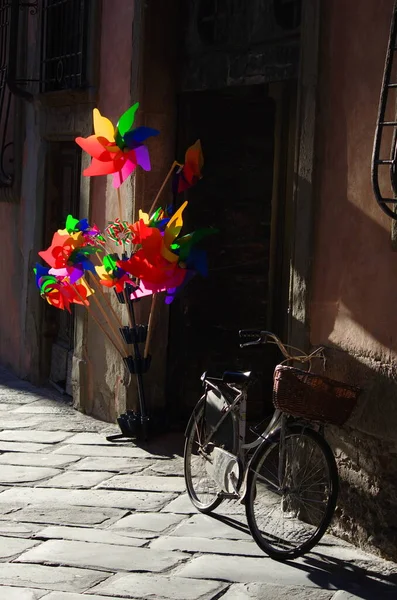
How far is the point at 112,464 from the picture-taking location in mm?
7680

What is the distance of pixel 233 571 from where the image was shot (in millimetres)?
5535

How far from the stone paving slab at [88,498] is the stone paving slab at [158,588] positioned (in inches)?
49.3

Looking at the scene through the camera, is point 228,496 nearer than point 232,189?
Yes

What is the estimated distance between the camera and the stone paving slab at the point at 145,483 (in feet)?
23.3

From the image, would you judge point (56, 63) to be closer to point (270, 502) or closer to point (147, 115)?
point (147, 115)

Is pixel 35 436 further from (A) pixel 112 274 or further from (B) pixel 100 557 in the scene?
(B) pixel 100 557

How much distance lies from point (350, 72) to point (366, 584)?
250 centimetres

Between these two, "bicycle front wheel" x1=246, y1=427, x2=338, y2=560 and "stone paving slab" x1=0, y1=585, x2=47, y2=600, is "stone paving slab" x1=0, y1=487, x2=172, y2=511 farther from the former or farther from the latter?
"stone paving slab" x1=0, y1=585, x2=47, y2=600

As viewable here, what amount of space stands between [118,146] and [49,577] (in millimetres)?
3172

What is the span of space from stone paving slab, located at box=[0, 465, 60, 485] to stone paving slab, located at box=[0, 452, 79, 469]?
110 mm

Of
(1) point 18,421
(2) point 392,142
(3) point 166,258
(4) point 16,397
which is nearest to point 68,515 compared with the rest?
(3) point 166,258

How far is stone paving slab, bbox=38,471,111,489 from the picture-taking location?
7117 mm

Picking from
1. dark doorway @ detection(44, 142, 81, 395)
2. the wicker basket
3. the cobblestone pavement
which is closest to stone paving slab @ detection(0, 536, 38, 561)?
the cobblestone pavement

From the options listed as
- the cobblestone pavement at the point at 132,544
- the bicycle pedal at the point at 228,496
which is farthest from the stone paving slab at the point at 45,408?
the bicycle pedal at the point at 228,496
